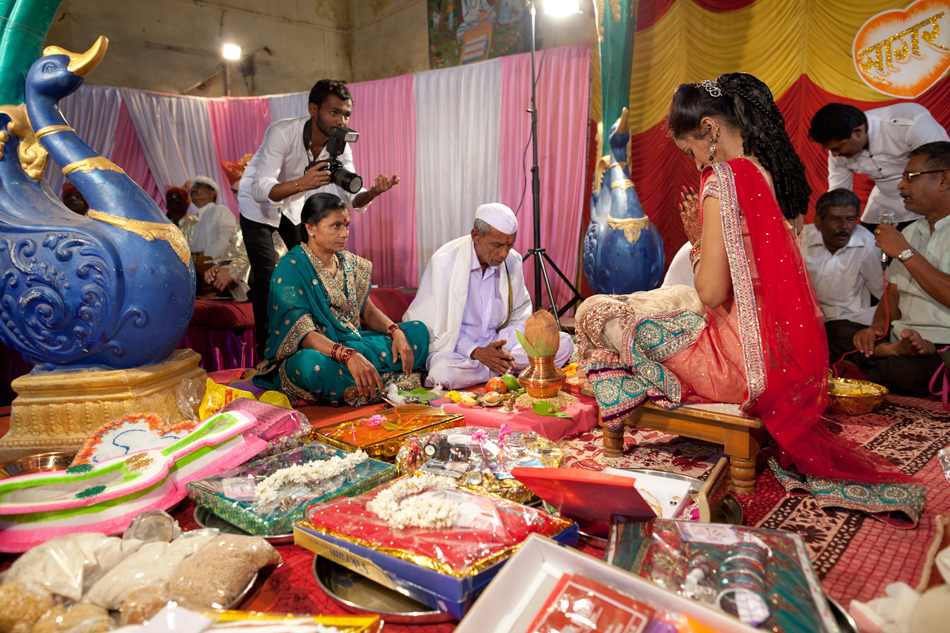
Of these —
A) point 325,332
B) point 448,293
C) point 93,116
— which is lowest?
point 325,332

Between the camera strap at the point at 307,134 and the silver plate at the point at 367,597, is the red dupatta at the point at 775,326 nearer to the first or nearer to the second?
the silver plate at the point at 367,597

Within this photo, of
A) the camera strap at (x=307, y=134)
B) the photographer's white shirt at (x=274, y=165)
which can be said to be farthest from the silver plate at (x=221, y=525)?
the camera strap at (x=307, y=134)

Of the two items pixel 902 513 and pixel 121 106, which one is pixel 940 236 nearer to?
pixel 902 513

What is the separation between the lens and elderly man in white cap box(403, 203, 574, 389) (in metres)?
3.43

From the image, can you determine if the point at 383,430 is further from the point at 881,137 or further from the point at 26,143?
the point at 881,137

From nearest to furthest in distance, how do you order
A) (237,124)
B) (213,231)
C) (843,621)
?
(843,621) → (213,231) → (237,124)

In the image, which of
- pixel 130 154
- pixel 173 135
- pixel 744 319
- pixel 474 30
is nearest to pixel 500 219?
pixel 744 319

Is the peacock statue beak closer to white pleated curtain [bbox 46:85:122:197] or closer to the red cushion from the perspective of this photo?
the red cushion

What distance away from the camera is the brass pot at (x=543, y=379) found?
2730mm

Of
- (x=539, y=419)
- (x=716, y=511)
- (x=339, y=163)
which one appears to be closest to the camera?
(x=716, y=511)

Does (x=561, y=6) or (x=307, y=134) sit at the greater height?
(x=561, y=6)

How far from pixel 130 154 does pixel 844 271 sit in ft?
29.6

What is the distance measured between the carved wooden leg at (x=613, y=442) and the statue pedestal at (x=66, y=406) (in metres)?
1.83

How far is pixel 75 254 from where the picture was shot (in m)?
2.11
